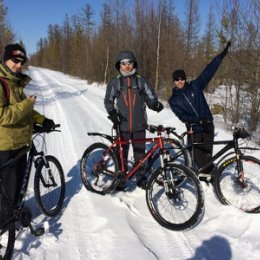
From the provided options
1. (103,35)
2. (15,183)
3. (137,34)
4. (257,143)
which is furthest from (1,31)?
(15,183)

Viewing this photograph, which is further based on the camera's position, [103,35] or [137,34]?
[103,35]

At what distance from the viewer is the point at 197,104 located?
17.1 feet

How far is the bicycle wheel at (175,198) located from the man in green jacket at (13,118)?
164cm

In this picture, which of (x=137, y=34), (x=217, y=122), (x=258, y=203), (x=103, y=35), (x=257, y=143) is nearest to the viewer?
(x=258, y=203)

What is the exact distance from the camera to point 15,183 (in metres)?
3.87

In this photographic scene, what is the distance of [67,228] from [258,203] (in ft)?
8.24

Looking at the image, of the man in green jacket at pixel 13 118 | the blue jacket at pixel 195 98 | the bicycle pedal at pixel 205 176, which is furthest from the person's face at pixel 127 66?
the bicycle pedal at pixel 205 176

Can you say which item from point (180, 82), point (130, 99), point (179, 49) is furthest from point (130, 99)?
point (179, 49)

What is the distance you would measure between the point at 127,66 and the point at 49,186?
2052mm

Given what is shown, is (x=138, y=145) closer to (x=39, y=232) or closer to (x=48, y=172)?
(x=48, y=172)

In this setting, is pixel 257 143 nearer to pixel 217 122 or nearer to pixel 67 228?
pixel 217 122

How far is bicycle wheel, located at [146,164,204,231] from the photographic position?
3994 mm

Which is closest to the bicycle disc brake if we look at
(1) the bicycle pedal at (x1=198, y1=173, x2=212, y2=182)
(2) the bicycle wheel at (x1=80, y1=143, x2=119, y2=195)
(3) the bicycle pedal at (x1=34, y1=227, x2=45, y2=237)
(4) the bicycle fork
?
(2) the bicycle wheel at (x1=80, y1=143, x2=119, y2=195)

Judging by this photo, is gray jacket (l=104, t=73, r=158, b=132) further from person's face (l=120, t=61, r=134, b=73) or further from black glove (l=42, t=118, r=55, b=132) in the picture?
black glove (l=42, t=118, r=55, b=132)
